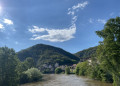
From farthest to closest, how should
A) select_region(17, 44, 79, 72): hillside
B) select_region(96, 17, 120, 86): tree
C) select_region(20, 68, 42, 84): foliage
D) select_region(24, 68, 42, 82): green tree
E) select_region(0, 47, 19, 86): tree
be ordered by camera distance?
select_region(17, 44, 79, 72): hillside → select_region(24, 68, 42, 82): green tree → select_region(20, 68, 42, 84): foliage → select_region(0, 47, 19, 86): tree → select_region(96, 17, 120, 86): tree

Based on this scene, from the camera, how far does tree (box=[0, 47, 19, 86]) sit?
73.1 feet

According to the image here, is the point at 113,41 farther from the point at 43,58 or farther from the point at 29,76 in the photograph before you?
the point at 43,58

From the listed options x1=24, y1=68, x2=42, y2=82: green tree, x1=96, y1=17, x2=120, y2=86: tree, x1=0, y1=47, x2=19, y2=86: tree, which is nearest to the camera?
x1=96, y1=17, x2=120, y2=86: tree

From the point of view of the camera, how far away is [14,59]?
81.2ft

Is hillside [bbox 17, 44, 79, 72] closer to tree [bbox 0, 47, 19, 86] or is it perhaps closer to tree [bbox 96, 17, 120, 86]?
tree [bbox 0, 47, 19, 86]

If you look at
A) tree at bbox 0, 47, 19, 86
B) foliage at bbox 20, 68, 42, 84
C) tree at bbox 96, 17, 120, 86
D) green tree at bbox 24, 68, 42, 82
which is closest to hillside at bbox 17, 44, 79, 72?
green tree at bbox 24, 68, 42, 82

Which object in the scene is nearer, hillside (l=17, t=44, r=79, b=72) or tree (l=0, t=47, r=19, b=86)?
tree (l=0, t=47, r=19, b=86)

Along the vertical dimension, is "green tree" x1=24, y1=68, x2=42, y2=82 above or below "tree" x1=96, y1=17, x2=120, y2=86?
below

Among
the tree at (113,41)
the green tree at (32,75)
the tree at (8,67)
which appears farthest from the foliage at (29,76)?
the tree at (113,41)

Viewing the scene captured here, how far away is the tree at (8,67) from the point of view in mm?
22292

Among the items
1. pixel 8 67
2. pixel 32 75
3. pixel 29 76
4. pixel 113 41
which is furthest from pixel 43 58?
pixel 113 41

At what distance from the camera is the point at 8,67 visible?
2361cm

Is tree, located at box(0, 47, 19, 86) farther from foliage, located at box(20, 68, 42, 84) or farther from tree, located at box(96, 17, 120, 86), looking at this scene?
tree, located at box(96, 17, 120, 86)

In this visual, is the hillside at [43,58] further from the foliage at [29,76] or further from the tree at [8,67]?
the tree at [8,67]
